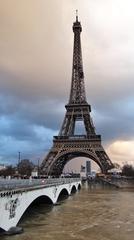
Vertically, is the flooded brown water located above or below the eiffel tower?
below

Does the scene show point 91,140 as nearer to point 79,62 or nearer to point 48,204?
point 79,62

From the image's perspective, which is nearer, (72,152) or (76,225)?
(76,225)

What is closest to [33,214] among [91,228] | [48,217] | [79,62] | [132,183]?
[48,217]

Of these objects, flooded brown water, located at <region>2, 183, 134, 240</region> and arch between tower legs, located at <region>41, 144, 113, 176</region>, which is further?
arch between tower legs, located at <region>41, 144, 113, 176</region>

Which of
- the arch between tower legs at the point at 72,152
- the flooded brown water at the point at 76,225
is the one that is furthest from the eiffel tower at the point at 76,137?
the flooded brown water at the point at 76,225

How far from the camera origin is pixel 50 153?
105000mm

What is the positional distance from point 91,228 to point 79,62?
293 feet

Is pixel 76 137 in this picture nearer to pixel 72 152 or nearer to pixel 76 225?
pixel 72 152

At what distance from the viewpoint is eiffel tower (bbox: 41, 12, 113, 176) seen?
337 ft

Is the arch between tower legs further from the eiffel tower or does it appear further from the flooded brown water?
the flooded brown water

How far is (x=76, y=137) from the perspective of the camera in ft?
354

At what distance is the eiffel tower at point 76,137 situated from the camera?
337 ft

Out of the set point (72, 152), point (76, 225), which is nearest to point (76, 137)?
point (72, 152)

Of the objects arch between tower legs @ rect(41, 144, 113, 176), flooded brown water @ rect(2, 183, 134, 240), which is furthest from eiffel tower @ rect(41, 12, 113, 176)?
flooded brown water @ rect(2, 183, 134, 240)
